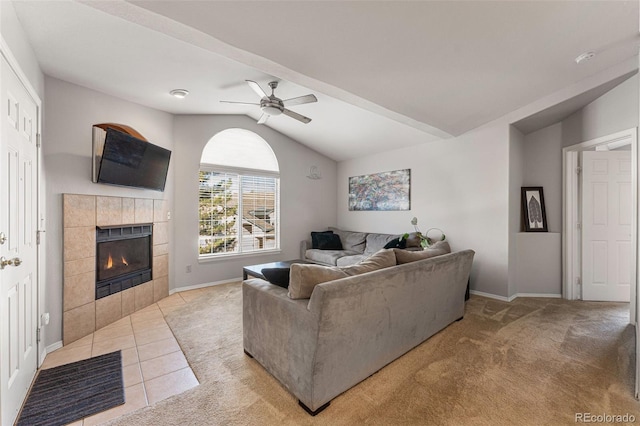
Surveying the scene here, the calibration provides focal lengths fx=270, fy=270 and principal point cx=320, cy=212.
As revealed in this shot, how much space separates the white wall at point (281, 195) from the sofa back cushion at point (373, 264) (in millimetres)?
3293

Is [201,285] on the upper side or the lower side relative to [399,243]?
lower

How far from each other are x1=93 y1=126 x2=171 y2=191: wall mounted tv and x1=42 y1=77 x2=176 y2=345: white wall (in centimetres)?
9

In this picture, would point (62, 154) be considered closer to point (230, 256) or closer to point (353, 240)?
point (230, 256)

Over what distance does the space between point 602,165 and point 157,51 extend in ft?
18.3

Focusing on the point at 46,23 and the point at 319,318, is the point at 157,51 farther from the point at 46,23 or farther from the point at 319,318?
the point at 319,318

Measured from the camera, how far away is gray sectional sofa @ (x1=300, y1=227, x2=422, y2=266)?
4727 mm

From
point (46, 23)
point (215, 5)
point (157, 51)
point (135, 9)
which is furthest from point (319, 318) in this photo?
point (46, 23)

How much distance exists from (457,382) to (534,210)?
3343 millimetres

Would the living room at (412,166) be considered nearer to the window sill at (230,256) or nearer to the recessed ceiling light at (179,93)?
the window sill at (230,256)

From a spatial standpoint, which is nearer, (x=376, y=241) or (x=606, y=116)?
(x=606, y=116)

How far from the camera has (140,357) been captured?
7.97 ft

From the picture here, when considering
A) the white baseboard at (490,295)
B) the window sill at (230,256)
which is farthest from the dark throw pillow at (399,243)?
the window sill at (230,256)

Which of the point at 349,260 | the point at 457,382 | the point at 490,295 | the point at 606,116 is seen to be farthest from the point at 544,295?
the point at 457,382

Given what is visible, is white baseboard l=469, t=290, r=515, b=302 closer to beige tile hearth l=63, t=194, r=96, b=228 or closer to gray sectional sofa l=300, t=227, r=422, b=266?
gray sectional sofa l=300, t=227, r=422, b=266
